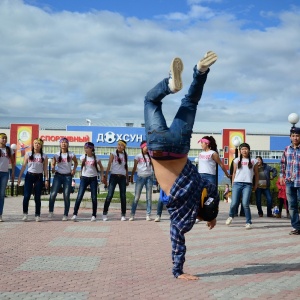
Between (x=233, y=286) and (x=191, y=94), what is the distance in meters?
2.00

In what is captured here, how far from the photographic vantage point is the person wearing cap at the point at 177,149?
468cm

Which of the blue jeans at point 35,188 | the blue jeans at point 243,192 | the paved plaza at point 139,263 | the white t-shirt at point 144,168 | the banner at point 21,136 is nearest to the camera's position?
the paved plaza at point 139,263

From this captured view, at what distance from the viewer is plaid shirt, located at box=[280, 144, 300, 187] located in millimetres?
8164

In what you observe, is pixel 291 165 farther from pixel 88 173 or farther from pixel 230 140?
pixel 230 140

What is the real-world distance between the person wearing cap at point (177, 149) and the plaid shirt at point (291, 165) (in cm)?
361

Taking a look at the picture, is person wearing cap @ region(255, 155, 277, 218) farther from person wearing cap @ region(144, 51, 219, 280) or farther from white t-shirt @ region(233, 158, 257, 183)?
person wearing cap @ region(144, 51, 219, 280)

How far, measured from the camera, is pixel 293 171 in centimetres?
820

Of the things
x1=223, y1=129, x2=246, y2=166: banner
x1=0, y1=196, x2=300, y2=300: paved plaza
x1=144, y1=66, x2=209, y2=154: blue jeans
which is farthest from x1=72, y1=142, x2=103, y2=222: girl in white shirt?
x1=223, y1=129, x2=246, y2=166: banner

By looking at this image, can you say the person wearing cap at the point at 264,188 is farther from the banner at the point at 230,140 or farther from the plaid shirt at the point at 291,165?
the banner at the point at 230,140

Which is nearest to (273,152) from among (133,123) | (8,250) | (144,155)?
(133,123)

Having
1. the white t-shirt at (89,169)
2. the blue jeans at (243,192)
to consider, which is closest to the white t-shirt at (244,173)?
the blue jeans at (243,192)

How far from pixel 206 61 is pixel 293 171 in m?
4.27

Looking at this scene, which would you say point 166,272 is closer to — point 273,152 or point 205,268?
point 205,268

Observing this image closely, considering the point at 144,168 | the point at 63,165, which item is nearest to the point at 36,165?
the point at 63,165
